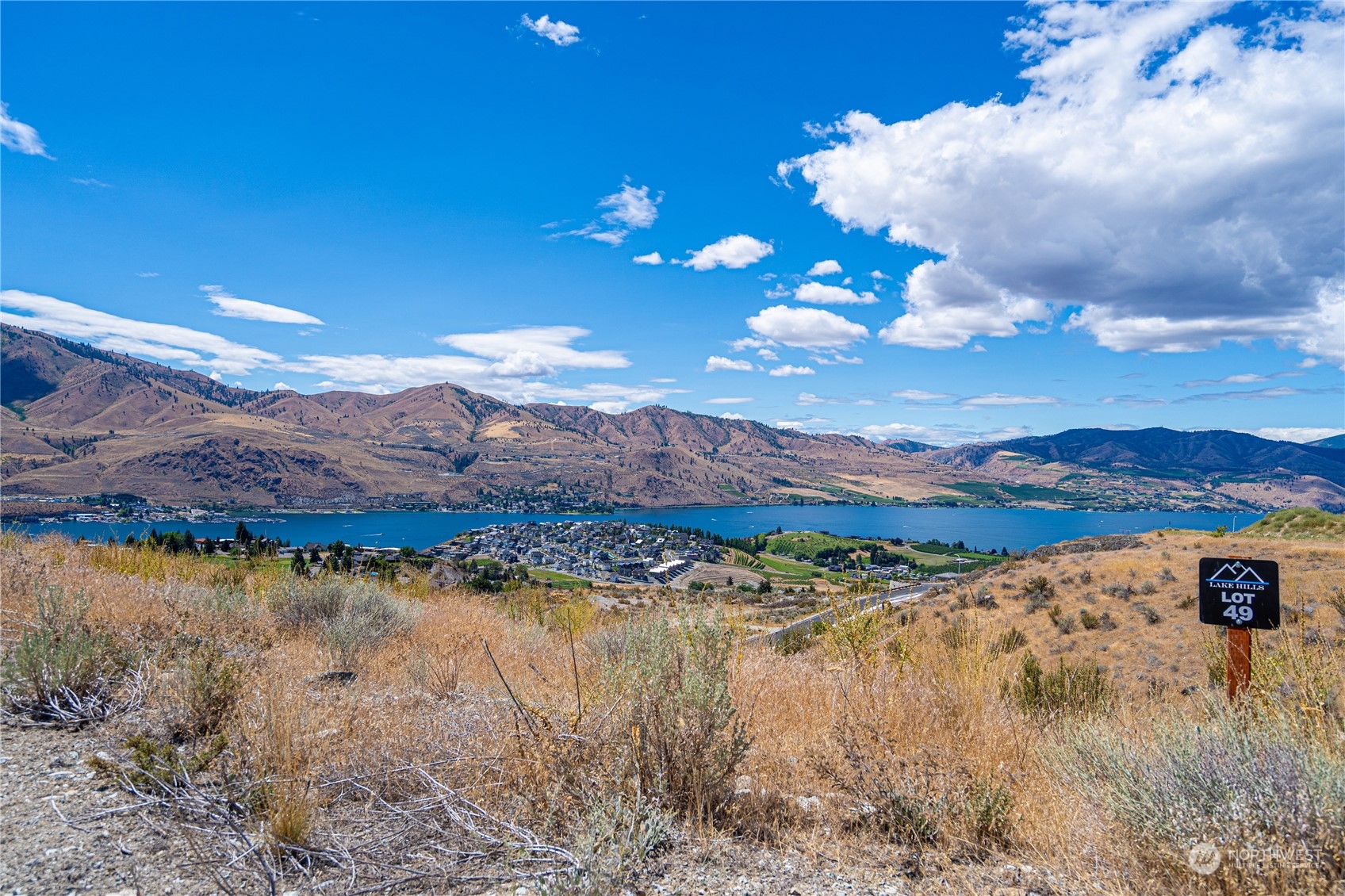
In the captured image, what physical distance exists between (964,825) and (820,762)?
35.2 inches

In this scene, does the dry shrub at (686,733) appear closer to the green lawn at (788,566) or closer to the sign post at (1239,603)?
the sign post at (1239,603)

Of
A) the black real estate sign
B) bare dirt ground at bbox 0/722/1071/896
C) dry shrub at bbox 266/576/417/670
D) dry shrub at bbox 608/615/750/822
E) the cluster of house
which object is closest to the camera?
bare dirt ground at bbox 0/722/1071/896

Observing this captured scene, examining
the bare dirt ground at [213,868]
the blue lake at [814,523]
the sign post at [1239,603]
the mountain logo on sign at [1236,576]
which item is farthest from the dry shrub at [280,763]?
the blue lake at [814,523]

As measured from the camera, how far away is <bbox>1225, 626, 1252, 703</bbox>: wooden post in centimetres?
454

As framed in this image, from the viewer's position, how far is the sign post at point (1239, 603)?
4.61 metres

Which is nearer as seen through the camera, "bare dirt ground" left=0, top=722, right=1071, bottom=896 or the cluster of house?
"bare dirt ground" left=0, top=722, right=1071, bottom=896

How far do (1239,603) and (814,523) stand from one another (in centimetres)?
14599

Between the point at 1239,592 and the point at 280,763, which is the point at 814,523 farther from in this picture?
the point at 280,763

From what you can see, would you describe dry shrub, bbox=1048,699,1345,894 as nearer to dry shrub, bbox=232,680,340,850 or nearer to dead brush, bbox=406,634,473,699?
dry shrub, bbox=232,680,340,850

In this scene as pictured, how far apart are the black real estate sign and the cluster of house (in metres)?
41.2

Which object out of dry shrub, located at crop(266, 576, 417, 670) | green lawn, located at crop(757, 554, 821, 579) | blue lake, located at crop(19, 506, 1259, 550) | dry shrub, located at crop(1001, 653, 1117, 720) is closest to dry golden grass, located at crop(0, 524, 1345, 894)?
dry shrub, located at crop(1001, 653, 1117, 720)

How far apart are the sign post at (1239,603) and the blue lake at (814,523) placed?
8270 centimetres

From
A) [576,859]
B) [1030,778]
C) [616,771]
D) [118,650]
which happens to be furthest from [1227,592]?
[118,650]

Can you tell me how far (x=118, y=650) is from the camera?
5.37 metres
